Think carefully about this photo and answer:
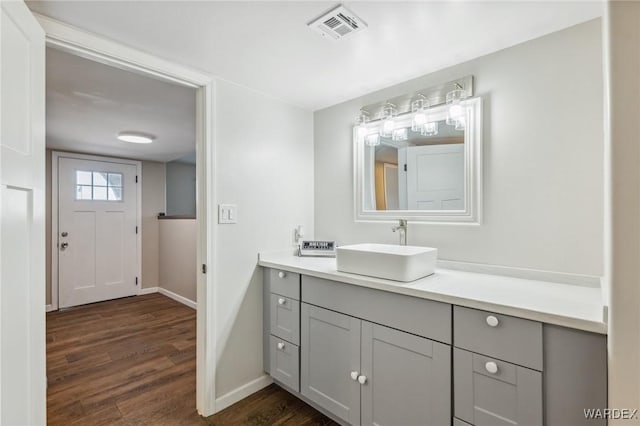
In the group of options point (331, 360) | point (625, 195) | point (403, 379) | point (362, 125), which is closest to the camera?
point (625, 195)

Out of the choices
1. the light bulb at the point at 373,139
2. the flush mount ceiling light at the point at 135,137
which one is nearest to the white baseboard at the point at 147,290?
the flush mount ceiling light at the point at 135,137

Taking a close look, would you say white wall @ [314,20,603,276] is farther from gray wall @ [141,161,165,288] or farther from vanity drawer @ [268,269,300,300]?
gray wall @ [141,161,165,288]

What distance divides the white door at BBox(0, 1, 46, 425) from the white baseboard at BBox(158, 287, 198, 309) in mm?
2919

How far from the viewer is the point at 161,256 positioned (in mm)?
4754

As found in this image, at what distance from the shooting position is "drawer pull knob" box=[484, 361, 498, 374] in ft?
3.75

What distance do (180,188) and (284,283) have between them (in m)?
4.20

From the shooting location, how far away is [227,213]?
1.97 metres

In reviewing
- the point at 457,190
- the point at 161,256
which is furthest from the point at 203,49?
the point at 161,256

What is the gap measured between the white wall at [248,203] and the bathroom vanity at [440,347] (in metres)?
0.23

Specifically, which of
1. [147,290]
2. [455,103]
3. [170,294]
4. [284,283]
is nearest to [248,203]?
[284,283]

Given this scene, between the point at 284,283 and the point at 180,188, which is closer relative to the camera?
the point at 284,283

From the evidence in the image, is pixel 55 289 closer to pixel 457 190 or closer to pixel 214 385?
pixel 214 385

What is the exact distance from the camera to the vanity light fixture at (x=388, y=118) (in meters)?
2.03

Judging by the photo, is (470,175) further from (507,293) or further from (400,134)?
(507,293)
